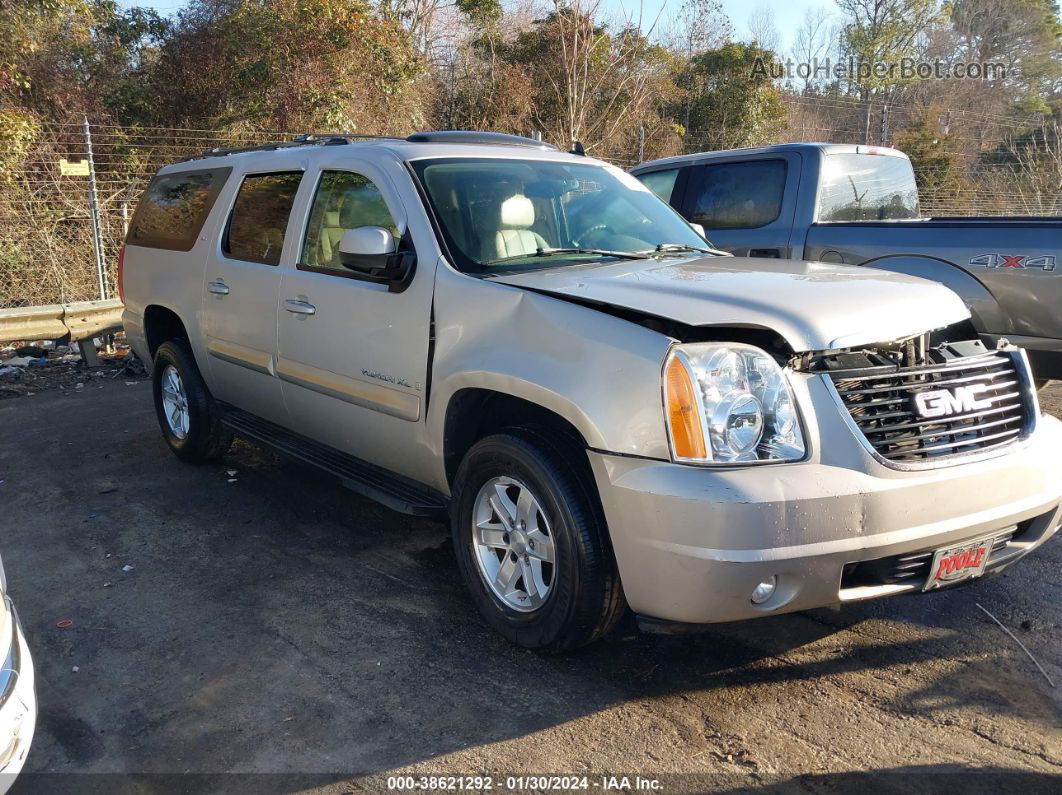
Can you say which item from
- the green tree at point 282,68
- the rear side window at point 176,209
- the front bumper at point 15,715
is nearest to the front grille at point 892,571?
the front bumper at point 15,715

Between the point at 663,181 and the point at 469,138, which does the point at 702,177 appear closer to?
the point at 663,181

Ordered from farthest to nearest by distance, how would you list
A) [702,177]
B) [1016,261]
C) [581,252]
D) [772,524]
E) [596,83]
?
[596,83] < [702,177] < [1016,261] < [581,252] < [772,524]

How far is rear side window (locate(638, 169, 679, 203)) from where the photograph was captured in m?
7.62

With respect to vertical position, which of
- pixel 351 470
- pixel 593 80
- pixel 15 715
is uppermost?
pixel 593 80

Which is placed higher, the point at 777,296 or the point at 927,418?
the point at 777,296

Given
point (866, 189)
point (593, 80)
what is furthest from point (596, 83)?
point (866, 189)

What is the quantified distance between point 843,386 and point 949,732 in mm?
1171

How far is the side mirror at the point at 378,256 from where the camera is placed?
364 cm

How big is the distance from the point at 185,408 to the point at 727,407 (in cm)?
404

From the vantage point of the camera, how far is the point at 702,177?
7.38 m

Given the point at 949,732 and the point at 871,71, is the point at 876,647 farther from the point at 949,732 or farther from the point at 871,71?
the point at 871,71

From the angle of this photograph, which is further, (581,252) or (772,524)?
(581,252)

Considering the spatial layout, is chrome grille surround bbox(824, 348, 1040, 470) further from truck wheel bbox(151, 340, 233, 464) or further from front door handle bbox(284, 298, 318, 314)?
truck wheel bbox(151, 340, 233, 464)

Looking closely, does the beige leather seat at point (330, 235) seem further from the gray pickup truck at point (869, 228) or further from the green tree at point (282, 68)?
the green tree at point (282, 68)
